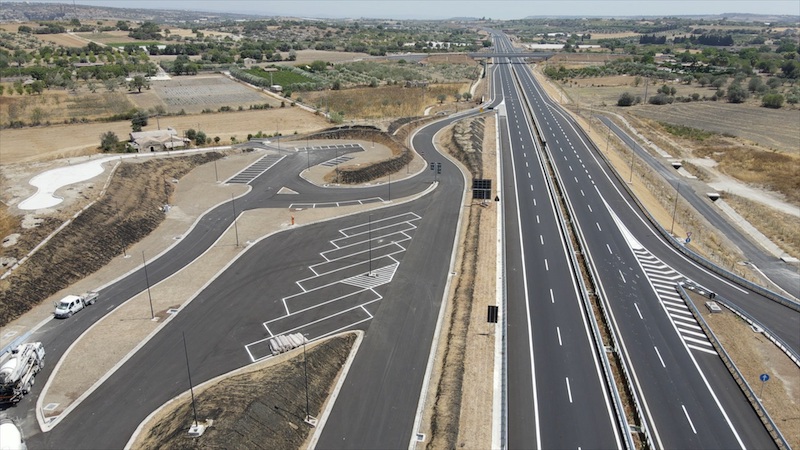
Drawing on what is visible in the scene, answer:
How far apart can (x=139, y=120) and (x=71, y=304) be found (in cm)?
6426

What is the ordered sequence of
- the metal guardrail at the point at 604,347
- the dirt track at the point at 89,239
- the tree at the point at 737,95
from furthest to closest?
the tree at the point at 737,95 < the dirt track at the point at 89,239 < the metal guardrail at the point at 604,347

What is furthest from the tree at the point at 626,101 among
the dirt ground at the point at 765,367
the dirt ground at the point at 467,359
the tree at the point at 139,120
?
the tree at the point at 139,120

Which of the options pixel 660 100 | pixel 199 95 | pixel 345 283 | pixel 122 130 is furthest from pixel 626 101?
pixel 345 283

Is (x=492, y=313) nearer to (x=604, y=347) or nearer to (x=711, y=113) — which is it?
(x=604, y=347)

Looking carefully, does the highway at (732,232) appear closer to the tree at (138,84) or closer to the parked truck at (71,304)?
the parked truck at (71,304)

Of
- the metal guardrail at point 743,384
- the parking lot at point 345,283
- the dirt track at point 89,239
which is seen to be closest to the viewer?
the metal guardrail at point 743,384

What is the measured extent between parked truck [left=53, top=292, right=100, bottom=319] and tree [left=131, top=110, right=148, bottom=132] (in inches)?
2236

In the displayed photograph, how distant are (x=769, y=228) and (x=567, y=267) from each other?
98.9ft

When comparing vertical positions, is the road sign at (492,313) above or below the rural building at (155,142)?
below

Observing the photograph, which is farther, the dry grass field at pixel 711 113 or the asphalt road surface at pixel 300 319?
the dry grass field at pixel 711 113

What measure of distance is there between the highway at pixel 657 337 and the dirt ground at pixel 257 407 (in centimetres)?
1096

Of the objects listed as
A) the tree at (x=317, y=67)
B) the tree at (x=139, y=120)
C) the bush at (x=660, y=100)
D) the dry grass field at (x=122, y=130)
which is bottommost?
the dry grass field at (x=122, y=130)

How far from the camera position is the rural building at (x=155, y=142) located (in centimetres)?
7781

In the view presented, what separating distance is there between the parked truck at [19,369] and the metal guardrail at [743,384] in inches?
1549
